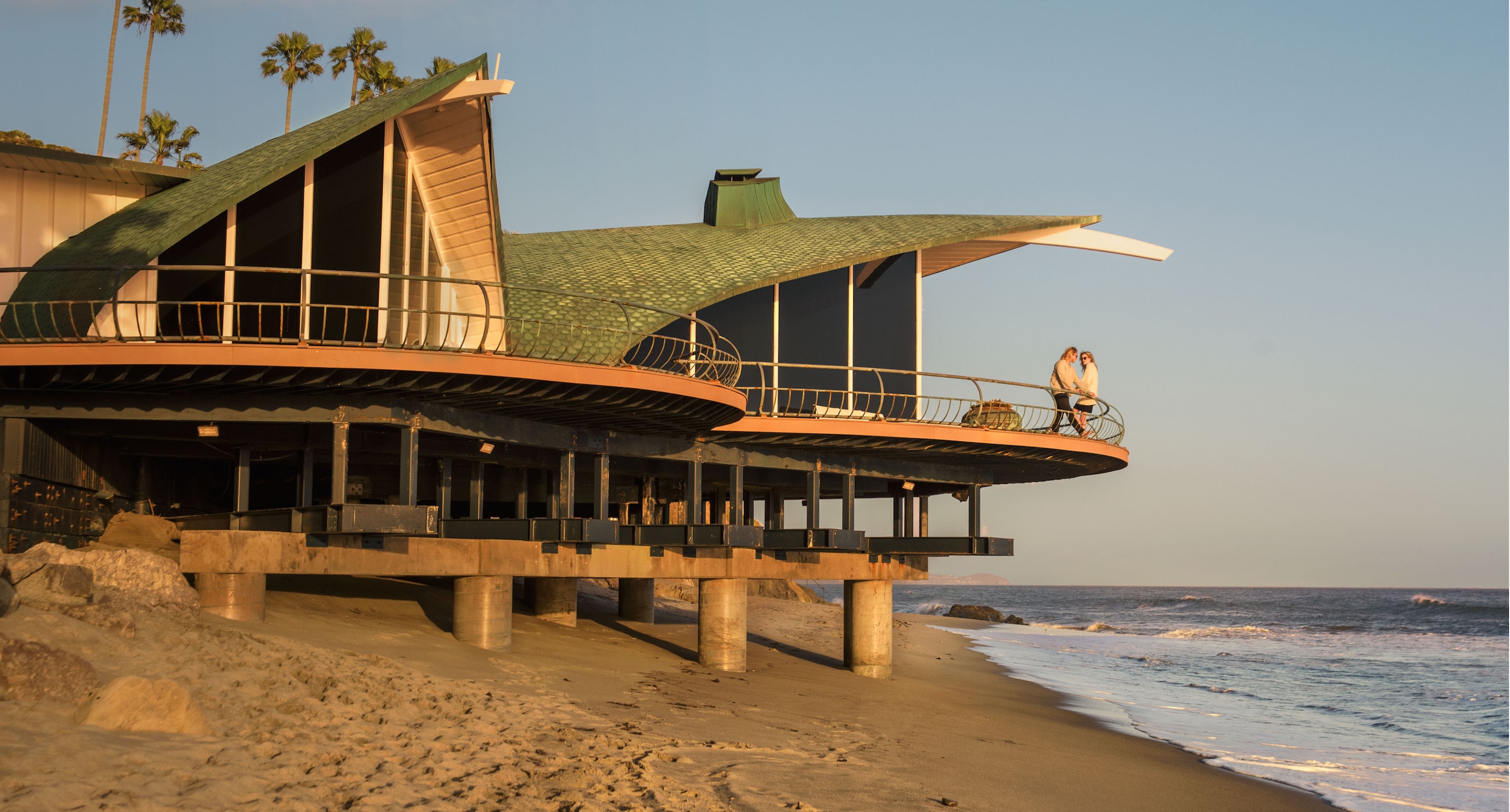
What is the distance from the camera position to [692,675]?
21.3 metres

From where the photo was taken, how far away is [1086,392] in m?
24.1

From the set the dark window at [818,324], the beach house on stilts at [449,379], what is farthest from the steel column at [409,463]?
the dark window at [818,324]

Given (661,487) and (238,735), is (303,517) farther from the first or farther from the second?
(661,487)

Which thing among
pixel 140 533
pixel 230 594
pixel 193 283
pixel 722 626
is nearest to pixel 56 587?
pixel 230 594

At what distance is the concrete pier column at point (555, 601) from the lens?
26.7 metres

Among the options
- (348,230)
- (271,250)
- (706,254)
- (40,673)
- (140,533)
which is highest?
(706,254)

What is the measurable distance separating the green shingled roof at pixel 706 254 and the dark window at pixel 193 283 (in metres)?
6.64

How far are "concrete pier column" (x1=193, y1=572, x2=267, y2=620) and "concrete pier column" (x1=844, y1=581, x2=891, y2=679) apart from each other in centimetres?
1240

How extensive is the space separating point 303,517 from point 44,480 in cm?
378

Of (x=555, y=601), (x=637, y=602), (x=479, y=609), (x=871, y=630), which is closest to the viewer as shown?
(x=479, y=609)

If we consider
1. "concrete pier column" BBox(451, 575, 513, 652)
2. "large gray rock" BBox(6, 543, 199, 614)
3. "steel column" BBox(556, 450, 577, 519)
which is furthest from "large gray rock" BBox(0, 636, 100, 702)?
"steel column" BBox(556, 450, 577, 519)

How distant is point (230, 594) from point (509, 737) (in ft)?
19.0

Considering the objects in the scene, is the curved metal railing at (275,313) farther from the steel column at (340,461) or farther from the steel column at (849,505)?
the steel column at (849,505)

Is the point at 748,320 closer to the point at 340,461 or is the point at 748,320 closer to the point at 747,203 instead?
the point at 747,203
